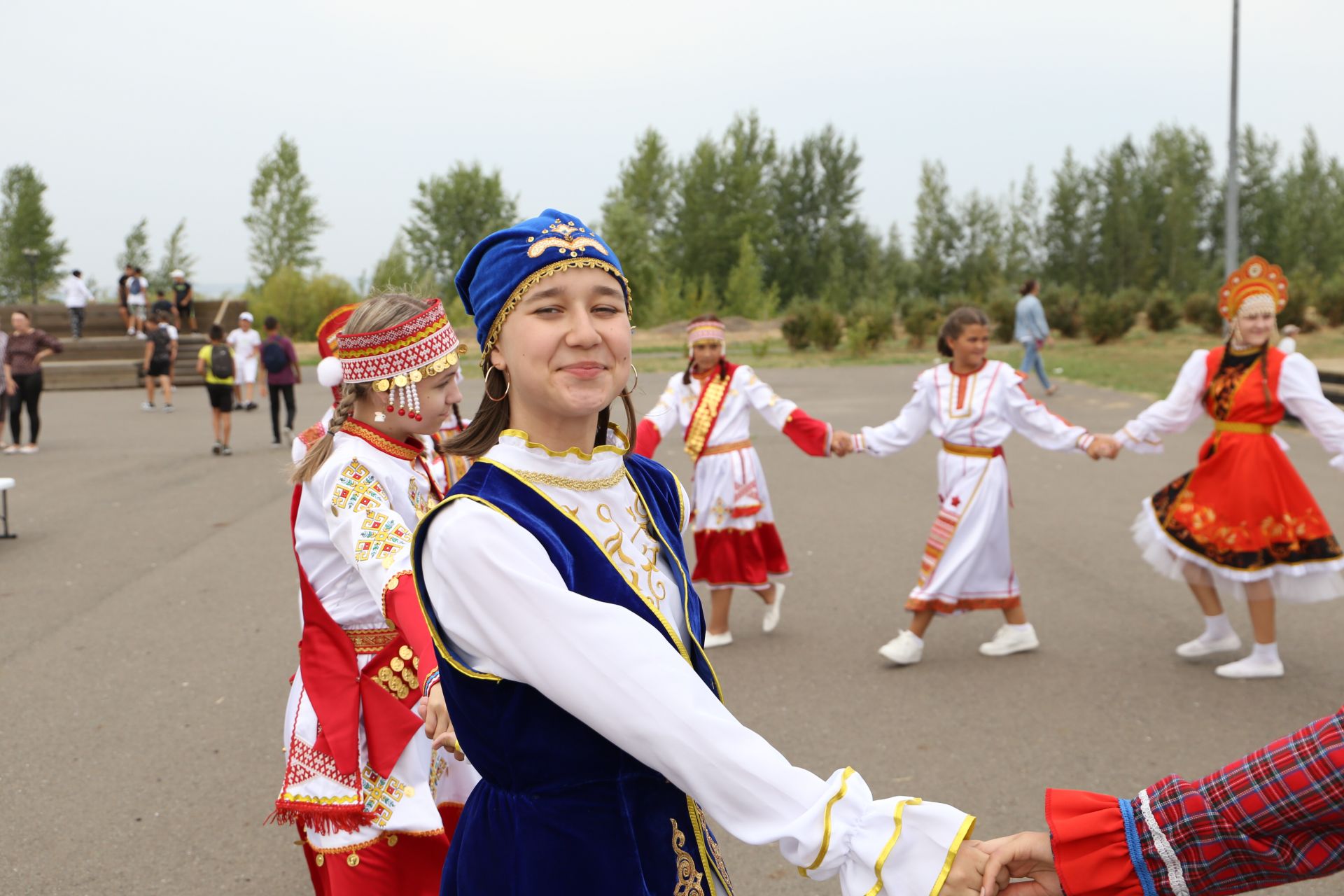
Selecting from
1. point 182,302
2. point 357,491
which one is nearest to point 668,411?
point 357,491

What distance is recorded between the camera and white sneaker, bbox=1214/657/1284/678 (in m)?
5.97

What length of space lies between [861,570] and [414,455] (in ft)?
18.8

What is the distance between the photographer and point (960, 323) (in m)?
6.49

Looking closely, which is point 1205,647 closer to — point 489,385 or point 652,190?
point 489,385

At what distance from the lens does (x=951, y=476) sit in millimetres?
6484

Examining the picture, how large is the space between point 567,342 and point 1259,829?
1.42m

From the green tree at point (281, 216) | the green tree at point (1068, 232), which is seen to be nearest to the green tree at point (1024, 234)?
the green tree at point (1068, 232)

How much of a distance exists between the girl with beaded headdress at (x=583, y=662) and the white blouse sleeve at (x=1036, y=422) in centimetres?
469

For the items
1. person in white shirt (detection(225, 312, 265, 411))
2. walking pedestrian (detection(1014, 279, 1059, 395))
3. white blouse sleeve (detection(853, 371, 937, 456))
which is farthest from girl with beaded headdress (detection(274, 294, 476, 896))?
walking pedestrian (detection(1014, 279, 1059, 395))

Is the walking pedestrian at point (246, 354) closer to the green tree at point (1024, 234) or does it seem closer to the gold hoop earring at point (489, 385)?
the gold hoop earring at point (489, 385)

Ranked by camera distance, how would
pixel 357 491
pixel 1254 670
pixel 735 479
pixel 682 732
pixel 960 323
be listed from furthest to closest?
pixel 735 479
pixel 960 323
pixel 1254 670
pixel 357 491
pixel 682 732

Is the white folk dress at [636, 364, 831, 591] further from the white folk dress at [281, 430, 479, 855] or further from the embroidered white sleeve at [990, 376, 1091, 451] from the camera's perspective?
the white folk dress at [281, 430, 479, 855]

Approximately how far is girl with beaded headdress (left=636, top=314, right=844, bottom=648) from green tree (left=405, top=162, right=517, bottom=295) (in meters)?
67.0

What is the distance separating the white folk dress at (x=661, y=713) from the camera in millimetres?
1591
